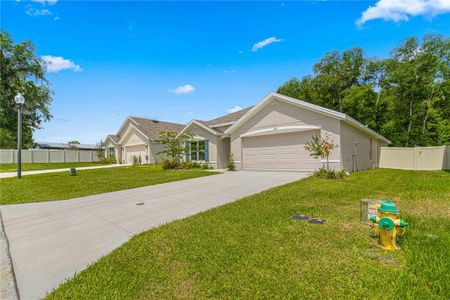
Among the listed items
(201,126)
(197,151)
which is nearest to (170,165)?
(197,151)

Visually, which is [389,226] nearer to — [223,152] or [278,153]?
[278,153]

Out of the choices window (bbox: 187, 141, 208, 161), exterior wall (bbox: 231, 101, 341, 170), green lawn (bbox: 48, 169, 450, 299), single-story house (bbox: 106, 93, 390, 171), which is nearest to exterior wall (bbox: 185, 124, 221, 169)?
single-story house (bbox: 106, 93, 390, 171)

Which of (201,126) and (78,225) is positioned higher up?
(201,126)

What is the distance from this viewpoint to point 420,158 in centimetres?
1541

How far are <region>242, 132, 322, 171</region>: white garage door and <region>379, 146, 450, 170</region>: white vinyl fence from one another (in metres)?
9.71

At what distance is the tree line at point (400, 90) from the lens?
22.0m

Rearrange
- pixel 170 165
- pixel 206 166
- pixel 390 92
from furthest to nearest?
pixel 390 92, pixel 170 165, pixel 206 166

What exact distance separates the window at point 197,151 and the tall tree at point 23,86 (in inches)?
774

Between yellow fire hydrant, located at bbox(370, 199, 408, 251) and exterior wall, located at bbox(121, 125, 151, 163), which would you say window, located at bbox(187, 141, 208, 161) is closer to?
exterior wall, located at bbox(121, 125, 151, 163)

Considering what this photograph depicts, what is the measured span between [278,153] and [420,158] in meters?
11.2

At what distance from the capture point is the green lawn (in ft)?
7.24

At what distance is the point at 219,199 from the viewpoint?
21.1 feet

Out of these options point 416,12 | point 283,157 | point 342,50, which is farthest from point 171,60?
point 342,50

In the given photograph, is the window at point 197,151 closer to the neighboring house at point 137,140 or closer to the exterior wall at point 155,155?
the neighboring house at point 137,140
